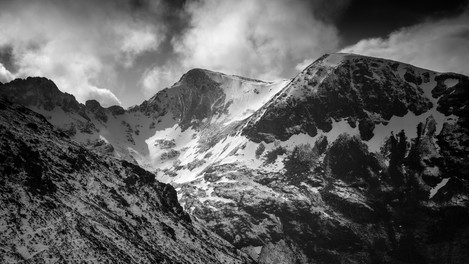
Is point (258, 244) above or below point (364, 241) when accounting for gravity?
below

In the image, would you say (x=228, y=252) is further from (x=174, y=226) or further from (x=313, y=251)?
(x=313, y=251)

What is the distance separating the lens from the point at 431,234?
183375mm

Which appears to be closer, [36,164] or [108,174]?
[36,164]

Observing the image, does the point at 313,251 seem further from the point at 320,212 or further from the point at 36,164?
the point at 36,164

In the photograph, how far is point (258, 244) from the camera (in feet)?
609

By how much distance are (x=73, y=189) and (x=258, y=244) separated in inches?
3990

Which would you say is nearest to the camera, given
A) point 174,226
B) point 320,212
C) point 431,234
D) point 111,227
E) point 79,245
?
point 79,245

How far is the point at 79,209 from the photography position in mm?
100750

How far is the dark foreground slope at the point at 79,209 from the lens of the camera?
81.6 m

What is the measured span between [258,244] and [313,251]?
26.3m

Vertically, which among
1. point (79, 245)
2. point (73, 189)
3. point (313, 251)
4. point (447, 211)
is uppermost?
point (447, 211)

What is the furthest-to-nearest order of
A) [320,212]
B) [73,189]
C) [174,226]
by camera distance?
[320,212], [174,226], [73,189]

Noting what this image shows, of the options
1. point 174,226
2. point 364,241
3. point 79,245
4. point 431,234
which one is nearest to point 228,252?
point 174,226

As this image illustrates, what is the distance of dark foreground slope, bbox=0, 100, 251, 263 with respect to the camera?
81.6 metres
